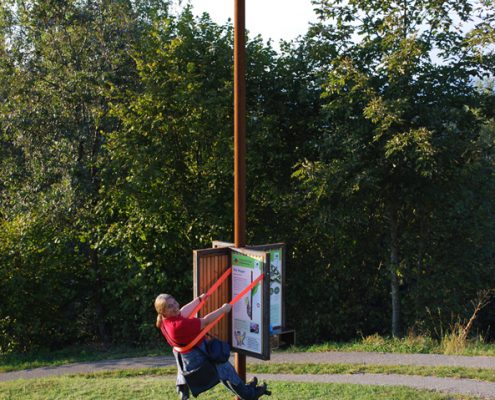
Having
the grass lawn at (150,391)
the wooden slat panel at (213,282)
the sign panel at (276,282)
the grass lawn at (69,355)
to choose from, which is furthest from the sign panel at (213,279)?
the grass lawn at (69,355)

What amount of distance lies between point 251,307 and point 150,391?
2.97 meters

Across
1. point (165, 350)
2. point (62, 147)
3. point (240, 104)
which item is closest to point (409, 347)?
point (165, 350)

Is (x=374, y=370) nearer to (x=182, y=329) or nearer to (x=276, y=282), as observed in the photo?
(x=276, y=282)

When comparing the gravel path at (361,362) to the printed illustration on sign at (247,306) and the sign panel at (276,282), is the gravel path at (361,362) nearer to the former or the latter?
Result: the sign panel at (276,282)

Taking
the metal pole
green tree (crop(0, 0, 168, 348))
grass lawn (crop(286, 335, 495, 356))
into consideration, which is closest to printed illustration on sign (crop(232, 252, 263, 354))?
the metal pole

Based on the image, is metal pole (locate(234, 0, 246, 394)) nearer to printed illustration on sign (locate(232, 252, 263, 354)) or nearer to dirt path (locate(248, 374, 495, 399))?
printed illustration on sign (locate(232, 252, 263, 354))

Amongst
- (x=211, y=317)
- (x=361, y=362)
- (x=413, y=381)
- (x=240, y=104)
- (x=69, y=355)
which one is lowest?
(x=69, y=355)

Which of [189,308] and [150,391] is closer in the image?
[189,308]

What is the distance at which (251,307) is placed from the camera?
7.72 metres

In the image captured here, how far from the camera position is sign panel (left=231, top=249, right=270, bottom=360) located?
752cm

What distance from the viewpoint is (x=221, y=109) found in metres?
14.9

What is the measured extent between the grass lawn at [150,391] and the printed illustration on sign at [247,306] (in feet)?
5.38

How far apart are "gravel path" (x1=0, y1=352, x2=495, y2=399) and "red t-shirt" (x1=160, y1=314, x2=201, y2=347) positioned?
3.36 metres

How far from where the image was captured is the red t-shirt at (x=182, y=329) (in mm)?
7477
